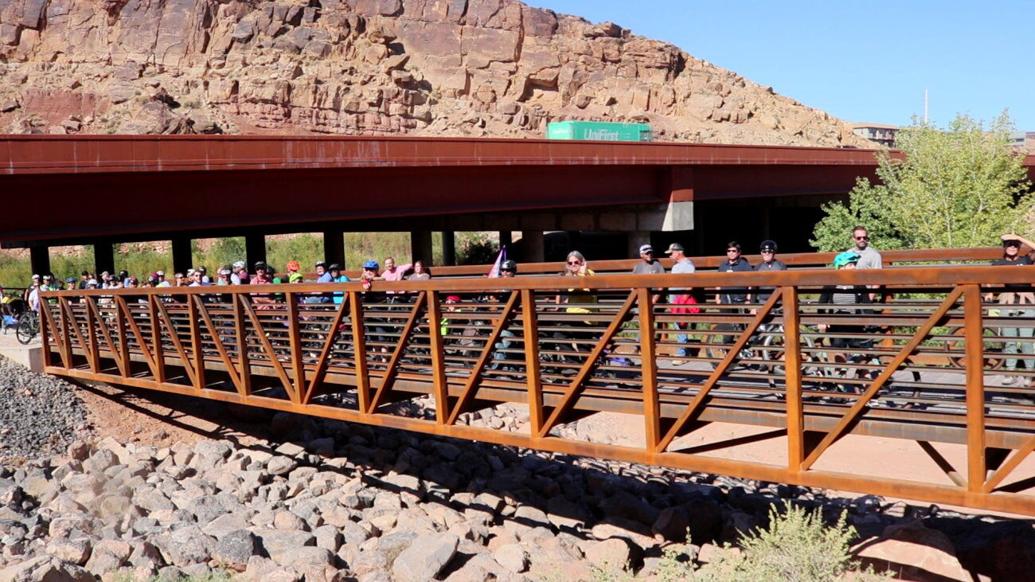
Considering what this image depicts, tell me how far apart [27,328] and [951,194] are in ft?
71.9

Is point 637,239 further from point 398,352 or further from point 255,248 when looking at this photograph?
point 398,352

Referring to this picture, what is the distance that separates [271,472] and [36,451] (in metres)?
3.31

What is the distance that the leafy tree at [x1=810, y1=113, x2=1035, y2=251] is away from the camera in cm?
2453

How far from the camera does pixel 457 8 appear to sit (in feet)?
277

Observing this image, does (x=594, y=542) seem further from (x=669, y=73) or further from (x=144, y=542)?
(x=669, y=73)

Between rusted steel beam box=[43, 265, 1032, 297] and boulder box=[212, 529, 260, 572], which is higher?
rusted steel beam box=[43, 265, 1032, 297]

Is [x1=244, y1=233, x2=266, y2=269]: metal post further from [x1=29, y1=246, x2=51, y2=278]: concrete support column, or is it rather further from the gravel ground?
the gravel ground

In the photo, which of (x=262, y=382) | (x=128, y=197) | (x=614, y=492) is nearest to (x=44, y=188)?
(x=128, y=197)

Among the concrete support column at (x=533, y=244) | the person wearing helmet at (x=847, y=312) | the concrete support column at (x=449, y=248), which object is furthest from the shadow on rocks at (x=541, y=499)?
the concrete support column at (x=449, y=248)

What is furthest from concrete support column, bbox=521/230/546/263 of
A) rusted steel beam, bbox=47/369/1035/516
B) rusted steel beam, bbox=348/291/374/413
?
rusted steel beam, bbox=348/291/374/413

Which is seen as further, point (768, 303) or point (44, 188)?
point (44, 188)

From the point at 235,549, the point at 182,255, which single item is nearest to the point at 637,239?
the point at 182,255

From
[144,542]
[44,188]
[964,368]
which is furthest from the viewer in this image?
[44,188]

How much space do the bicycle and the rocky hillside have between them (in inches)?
1452
